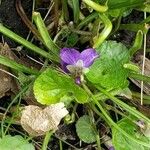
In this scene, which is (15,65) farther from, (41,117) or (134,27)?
(134,27)

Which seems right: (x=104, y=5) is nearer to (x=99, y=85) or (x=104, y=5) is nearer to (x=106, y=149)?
(x=99, y=85)

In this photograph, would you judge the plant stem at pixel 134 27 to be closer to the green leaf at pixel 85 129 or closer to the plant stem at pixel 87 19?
the plant stem at pixel 87 19

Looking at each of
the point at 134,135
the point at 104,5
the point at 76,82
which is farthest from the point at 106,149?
the point at 104,5

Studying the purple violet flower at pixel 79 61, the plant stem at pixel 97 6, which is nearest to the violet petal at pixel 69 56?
the purple violet flower at pixel 79 61

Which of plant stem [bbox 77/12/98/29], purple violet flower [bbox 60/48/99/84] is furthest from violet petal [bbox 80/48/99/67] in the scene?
plant stem [bbox 77/12/98/29]

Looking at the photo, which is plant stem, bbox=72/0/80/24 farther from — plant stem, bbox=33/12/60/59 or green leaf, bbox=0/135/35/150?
green leaf, bbox=0/135/35/150

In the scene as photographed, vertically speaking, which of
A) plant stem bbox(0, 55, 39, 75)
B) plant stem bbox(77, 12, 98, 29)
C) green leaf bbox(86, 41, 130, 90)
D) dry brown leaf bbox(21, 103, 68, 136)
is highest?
plant stem bbox(77, 12, 98, 29)

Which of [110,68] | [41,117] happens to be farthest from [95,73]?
[41,117]
